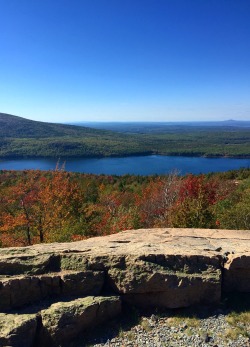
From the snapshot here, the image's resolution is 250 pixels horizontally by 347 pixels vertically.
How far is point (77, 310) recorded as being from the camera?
9.73 metres

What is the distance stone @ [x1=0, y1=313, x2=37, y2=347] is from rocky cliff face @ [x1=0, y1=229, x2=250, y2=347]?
4 centimetres

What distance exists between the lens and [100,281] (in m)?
10.7

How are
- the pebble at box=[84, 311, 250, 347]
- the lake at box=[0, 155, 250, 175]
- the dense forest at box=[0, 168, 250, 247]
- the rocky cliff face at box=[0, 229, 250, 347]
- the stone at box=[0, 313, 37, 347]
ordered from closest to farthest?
the stone at box=[0, 313, 37, 347] → the pebble at box=[84, 311, 250, 347] → the rocky cliff face at box=[0, 229, 250, 347] → the dense forest at box=[0, 168, 250, 247] → the lake at box=[0, 155, 250, 175]

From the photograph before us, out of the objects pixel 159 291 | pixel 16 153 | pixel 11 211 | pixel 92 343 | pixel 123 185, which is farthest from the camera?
pixel 16 153

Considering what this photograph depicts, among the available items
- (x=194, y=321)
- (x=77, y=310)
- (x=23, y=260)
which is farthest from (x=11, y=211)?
(x=194, y=321)

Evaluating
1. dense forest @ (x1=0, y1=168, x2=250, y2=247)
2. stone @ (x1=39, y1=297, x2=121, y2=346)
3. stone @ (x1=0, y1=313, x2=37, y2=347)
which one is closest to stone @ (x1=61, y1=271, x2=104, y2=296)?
stone @ (x1=39, y1=297, x2=121, y2=346)

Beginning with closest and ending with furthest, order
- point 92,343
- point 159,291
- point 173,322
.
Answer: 1. point 92,343
2. point 173,322
3. point 159,291

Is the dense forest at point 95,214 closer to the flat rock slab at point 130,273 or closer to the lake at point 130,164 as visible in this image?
the flat rock slab at point 130,273

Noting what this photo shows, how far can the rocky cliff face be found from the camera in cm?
959

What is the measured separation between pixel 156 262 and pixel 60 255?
3.66 meters

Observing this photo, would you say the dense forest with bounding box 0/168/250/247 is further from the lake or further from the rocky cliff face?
the lake

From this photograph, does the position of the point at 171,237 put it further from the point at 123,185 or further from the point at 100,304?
the point at 123,185

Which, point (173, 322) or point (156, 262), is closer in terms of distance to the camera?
point (173, 322)

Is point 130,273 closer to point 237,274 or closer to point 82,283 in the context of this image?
point 82,283
